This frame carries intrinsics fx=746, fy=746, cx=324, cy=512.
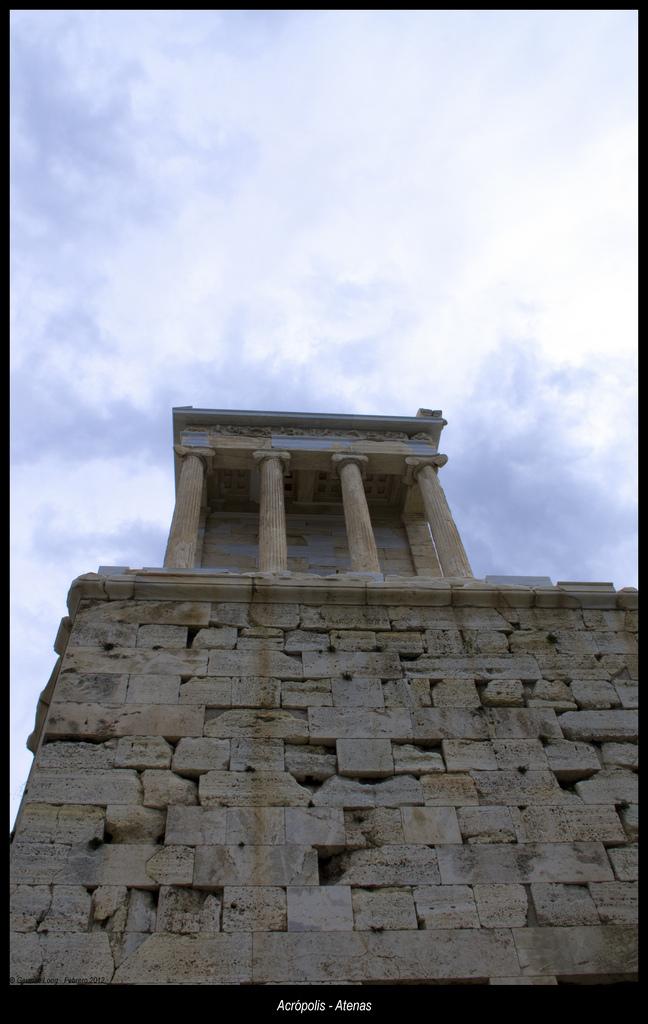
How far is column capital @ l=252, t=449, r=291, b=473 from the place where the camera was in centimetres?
1824

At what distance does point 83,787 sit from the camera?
6.52m

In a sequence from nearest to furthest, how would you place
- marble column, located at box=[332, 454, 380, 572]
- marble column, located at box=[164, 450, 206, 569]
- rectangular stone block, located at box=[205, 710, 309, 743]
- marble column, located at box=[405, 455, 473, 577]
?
rectangular stone block, located at box=[205, 710, 309, 743]
marble column, located at box=[164, 450, 206, 569]
marble column, located at box=[332, 454, 380, 572]
marble column, located at box=[405, 455, 473, 577]

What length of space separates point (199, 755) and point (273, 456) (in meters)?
11.9

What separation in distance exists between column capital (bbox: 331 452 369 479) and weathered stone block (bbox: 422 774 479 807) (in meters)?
12.1

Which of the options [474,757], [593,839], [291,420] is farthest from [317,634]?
[291,420]

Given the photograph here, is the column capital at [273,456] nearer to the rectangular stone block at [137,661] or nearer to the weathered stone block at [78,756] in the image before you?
the rectangular stone block at [137,661]

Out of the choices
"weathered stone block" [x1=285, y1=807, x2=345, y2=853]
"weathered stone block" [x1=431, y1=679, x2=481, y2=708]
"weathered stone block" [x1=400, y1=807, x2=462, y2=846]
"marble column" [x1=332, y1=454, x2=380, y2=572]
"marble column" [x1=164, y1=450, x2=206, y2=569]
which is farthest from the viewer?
"marble column" [x1=332, y1=454, x2=380, y2=572]

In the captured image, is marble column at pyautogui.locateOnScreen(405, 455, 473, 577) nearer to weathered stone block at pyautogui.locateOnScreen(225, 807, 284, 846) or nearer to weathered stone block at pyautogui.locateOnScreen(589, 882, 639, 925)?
weathered stone block at pyautogui.locateOnScreen(589, 882, 639, 925)

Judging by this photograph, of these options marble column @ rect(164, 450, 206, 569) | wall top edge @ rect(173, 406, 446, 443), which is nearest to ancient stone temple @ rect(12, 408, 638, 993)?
marble column @ rect(164, 450, 206, 569)

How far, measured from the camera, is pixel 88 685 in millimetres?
7422

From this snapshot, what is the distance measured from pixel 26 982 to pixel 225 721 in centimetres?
258

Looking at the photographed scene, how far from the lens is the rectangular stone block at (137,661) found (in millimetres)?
7613

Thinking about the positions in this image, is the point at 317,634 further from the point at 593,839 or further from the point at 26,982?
the point at 26,982

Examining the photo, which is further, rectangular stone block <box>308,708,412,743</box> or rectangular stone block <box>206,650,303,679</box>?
rectangular stone block <box>206,650,303,679</box>
